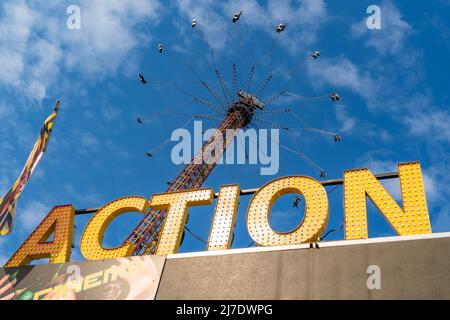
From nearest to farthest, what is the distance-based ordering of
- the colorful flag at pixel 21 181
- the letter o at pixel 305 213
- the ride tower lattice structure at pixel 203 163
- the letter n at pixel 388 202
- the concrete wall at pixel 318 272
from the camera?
the concrete wall at pixel 318 272 < the letter n at pixel 388 202 < the letter o at pixel 305 213 < the colorful flag at pixel 21 181 < the ride tower lattice structure at pixel 203 163

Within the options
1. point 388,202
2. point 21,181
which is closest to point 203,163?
point 21,181

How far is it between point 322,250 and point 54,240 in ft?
30.8

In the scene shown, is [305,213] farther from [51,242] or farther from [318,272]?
[51,242]

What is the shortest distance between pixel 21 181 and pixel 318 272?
12.4 metres

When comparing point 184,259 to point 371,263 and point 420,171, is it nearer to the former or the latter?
point 371,263

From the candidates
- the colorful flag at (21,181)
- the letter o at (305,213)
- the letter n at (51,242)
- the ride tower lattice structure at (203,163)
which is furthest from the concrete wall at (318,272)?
the ride tower lattice structure at (203,163)

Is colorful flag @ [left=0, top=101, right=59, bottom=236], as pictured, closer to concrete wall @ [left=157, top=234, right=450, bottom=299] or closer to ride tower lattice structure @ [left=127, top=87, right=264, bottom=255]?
concrete wall @ [left=157, top=234, right=450, bottom=299]

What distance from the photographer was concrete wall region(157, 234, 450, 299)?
12.1 metres

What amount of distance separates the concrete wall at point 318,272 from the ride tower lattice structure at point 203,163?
86.9 feet

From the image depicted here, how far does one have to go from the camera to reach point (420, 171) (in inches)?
588

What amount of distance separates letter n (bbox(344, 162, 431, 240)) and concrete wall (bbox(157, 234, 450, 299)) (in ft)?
2.29

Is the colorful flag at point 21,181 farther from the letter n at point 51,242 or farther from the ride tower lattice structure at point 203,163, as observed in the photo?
the ride tower lattice structure at point 203,163

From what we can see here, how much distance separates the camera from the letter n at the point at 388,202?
1379 cm
